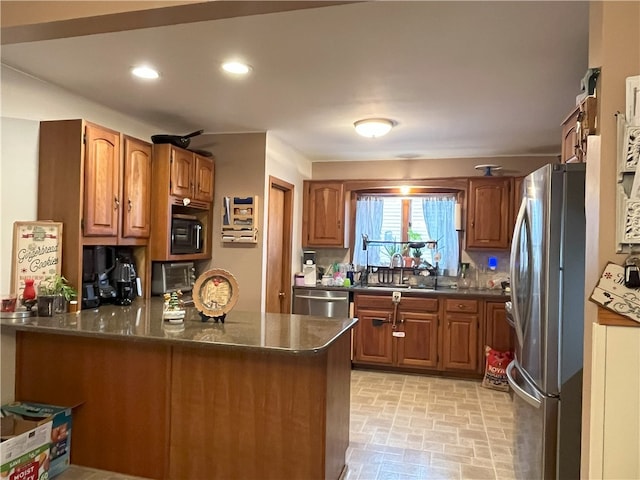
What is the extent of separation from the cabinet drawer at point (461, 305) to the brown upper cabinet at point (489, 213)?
685mm

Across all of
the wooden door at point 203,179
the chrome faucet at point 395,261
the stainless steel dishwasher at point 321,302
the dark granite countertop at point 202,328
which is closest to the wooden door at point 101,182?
the dark granite countertop at point 202,328

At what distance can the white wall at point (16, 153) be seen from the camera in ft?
8.65

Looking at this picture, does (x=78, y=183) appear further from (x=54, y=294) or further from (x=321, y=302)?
(x=321, y=302)

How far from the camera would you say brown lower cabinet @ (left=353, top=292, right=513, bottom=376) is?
175 inches

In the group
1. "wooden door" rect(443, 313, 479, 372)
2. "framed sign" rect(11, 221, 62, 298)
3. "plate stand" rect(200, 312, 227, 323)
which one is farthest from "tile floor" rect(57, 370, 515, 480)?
"framed sign" rect(11, 221, 62, 298)

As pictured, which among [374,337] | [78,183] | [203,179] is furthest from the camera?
[374,337]

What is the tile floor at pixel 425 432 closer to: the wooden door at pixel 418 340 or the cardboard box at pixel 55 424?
the cardboard box at pixel 55 424

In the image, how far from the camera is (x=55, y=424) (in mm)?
2469

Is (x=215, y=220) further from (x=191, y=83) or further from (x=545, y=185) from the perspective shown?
(x=545, y=185)

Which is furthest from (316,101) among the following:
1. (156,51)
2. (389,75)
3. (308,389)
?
(308,389)

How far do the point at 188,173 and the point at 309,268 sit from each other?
1.91 m

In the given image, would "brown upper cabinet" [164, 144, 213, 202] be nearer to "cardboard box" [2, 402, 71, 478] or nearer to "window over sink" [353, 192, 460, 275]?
"cardboard box" [2, 402, 71, 478]

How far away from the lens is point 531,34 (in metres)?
2.12

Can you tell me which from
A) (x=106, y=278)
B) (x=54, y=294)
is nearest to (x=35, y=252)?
(x=54, y=294)
